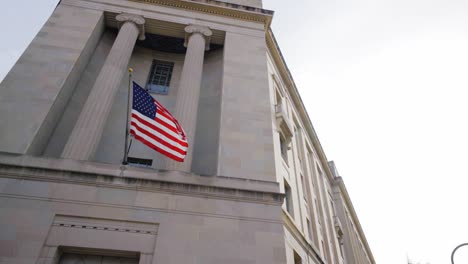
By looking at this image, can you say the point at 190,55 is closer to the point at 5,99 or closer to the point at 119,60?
the point at 119,60

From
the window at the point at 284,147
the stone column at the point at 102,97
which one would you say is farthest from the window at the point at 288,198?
the stone column at the point at 102,97

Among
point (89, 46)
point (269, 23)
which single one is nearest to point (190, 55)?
point (89, 46)

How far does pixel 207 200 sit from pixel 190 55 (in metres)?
8.96

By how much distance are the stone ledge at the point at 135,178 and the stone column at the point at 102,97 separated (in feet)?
2.70

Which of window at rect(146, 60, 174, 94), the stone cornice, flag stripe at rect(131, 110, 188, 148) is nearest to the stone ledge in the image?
flag stripe at rect(131, 110, 188, 148)

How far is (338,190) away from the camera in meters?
40.6

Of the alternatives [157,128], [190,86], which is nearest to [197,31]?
[190,86]

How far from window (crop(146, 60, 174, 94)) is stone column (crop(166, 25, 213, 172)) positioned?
6.21 ft

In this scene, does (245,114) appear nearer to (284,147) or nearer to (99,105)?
(99,105)

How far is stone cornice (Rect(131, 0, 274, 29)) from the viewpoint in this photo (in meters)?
18.9

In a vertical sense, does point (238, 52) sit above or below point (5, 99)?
above

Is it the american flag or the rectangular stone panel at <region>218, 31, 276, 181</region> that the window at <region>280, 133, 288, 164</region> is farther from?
the american flag

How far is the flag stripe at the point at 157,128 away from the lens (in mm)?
9984

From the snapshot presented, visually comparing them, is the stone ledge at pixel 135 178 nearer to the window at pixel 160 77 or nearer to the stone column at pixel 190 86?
the stone column at pixel 190 86
